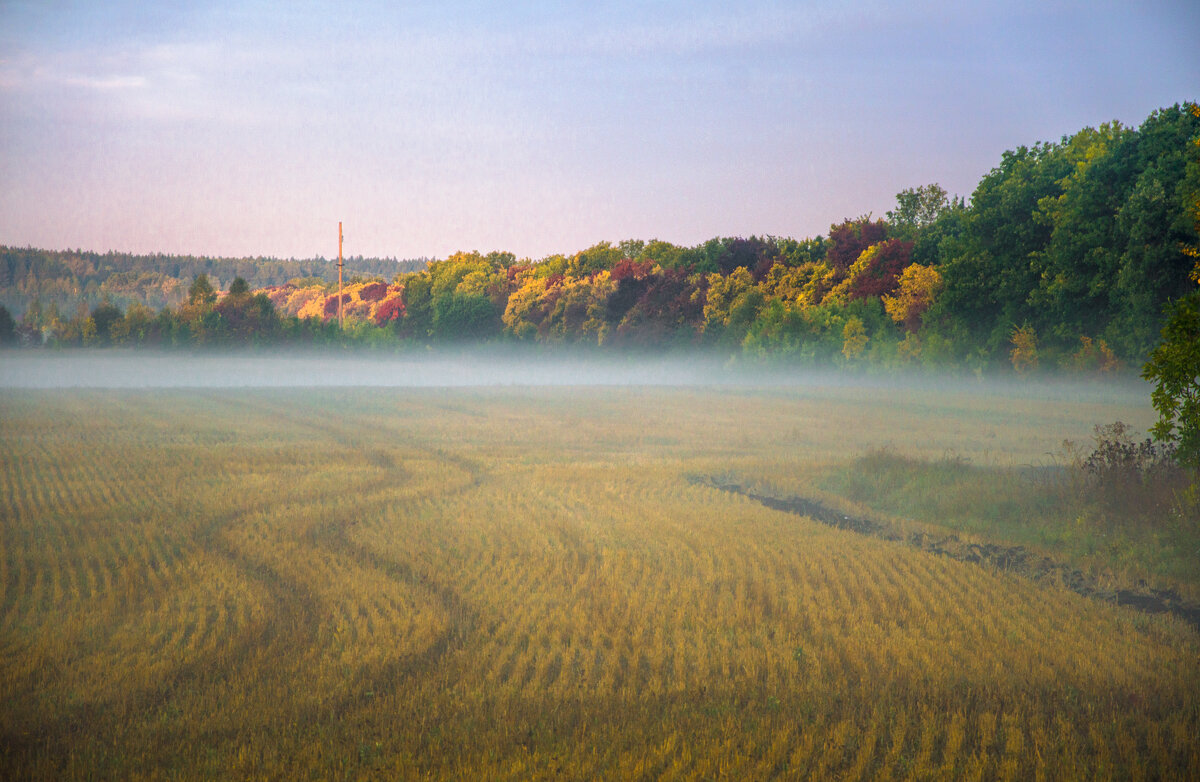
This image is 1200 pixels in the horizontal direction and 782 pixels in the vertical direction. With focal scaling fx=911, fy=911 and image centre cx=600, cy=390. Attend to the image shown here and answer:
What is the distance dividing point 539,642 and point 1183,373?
10.6m

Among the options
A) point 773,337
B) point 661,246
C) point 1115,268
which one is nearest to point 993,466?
point 1115,268

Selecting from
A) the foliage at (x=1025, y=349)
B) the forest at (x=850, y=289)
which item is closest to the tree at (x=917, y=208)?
the forest at (x=850, y=289)

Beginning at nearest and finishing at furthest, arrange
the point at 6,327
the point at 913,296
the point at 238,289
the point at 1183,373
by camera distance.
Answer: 1. the point at 1183,373
2. the point at 913,296
3. the point at 6,327
4. the point at 238,289

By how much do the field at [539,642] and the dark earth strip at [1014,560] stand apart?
51cm

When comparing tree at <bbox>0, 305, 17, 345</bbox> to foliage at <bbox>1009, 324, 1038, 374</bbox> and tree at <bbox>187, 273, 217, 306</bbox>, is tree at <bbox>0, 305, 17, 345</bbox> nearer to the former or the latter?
tree at <bbox>187, 273, 217, 306</bbox>

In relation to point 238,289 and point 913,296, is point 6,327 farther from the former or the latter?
point 913,296

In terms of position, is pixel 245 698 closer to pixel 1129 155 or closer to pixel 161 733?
pixel 161 733

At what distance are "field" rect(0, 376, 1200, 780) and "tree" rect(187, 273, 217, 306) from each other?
82965 millimetres

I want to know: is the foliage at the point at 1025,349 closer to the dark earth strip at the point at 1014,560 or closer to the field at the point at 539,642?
the field at the point at 539,642

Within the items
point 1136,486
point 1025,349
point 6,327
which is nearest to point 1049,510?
point 1136,486

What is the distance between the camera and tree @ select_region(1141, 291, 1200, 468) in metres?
13.7

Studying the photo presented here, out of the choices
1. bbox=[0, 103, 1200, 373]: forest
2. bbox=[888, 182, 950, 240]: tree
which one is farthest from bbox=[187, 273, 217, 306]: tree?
bbox=[888, 182, 950, 240]: tree

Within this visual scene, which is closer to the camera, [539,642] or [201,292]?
[539,642]

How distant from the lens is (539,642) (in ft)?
33.4
